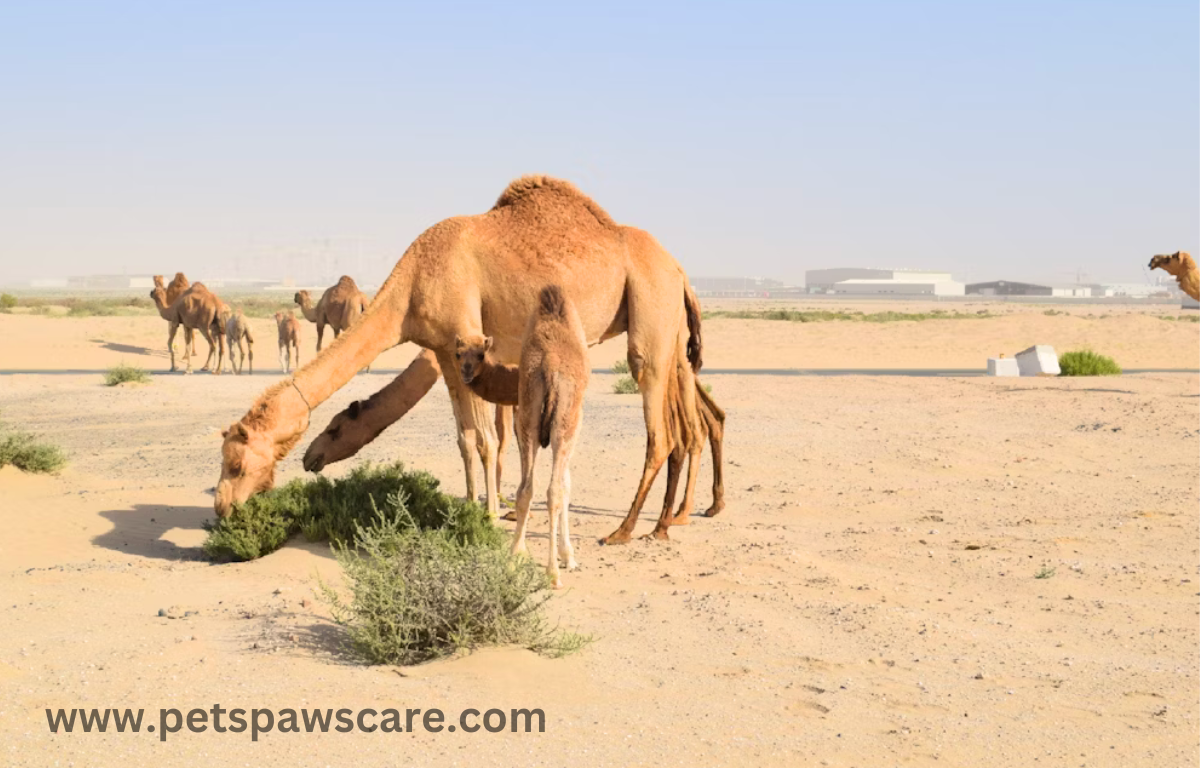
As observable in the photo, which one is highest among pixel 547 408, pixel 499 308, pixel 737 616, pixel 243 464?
pixel 499 308

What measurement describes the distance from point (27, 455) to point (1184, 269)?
19.9m

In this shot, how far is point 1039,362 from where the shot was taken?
91.0ft

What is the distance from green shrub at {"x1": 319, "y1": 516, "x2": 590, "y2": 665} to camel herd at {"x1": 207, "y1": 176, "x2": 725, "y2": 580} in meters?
1.16

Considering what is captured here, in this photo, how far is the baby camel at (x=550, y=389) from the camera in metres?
8.22

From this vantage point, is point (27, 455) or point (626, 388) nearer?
point (27, 455)

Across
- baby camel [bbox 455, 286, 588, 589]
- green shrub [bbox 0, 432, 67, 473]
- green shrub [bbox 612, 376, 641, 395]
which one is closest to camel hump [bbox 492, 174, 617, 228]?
baby camel [bbox 455, 286, 588, 589]

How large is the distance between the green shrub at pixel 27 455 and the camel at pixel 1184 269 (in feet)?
62.3

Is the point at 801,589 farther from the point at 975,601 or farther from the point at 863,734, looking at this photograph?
the point at 863,734

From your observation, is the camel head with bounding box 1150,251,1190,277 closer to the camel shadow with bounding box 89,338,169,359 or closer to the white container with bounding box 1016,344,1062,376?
the white container with bounding box 1016,344,1062,376

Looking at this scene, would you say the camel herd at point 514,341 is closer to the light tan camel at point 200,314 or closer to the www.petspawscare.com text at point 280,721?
the www.petspawscare.com text at point 280,721

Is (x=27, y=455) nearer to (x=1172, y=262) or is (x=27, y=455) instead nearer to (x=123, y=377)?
(x=123, y=377)

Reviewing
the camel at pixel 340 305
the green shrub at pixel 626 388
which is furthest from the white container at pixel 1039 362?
the camel at pixel 340 305

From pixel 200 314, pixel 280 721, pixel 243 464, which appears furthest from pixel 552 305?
pixel 200 314

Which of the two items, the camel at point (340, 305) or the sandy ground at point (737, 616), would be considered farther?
the camel at point (340, 305)
